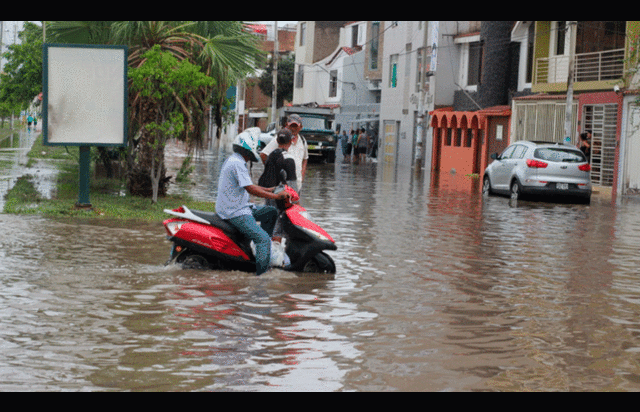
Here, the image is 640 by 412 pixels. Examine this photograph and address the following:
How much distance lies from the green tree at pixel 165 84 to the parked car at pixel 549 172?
389 inches

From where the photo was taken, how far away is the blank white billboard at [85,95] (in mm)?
16266

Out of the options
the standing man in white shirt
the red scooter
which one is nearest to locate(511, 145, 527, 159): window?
the standing man in white shirt

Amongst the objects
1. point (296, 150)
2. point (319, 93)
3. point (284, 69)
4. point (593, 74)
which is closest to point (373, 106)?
point (319, 93)

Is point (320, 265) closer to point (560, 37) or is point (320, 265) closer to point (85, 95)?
point (85, 95)

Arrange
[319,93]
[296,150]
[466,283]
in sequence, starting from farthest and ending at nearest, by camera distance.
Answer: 1. [319,93]
2. [296,150]
3. [466,283]

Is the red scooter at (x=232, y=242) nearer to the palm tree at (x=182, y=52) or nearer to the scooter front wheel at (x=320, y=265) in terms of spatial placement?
the scooter front wheel at (x=320, y=265)

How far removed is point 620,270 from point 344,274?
349cm

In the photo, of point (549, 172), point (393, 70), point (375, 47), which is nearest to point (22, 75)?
point (549, 172)

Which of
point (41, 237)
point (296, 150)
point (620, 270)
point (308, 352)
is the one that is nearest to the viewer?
point (308, 352)

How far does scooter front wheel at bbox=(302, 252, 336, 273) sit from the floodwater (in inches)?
6.1

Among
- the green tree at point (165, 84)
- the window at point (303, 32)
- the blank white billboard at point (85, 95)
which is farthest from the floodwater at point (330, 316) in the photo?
the window at point (303, 32)

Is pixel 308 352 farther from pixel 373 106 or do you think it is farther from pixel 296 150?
pixel 373 106

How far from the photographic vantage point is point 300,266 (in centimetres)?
1062
